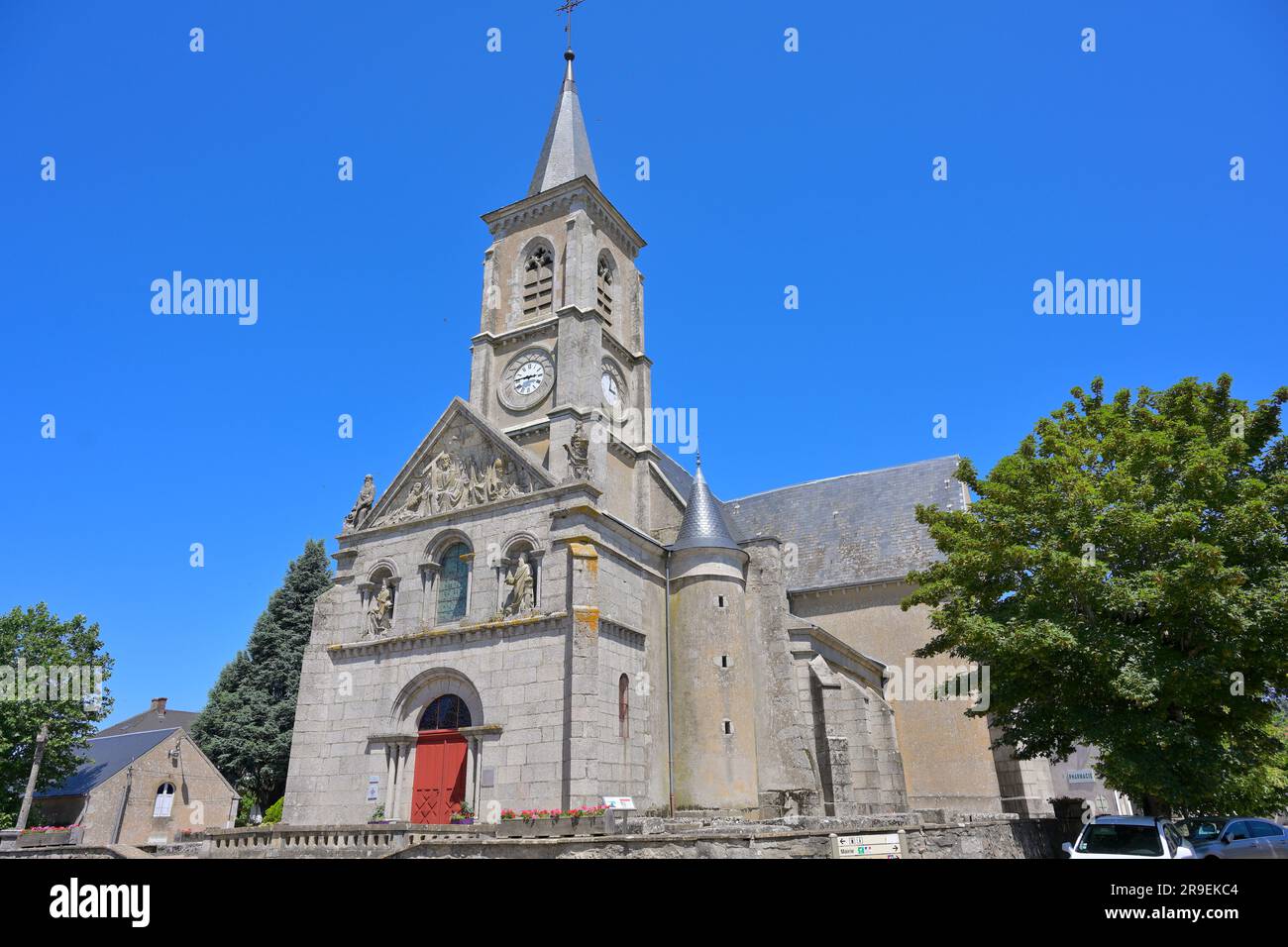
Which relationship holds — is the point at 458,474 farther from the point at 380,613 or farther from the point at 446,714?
the point at 446,714

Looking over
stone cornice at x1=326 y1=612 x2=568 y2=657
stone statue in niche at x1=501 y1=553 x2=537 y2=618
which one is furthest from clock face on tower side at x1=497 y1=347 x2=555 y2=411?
stone cornice at x1=326 y1=612 x2=568 y2=657

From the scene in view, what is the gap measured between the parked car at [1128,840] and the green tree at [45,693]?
36934mm

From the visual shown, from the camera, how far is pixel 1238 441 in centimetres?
1702

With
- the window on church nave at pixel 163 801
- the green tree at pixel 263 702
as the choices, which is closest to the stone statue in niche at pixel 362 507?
the green tree at pixel 263 702

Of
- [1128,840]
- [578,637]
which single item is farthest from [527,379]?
[1128,840]

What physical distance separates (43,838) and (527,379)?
A: 21.5m

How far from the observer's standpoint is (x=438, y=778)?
2255 cm

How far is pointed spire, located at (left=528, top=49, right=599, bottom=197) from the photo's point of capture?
3372 cm

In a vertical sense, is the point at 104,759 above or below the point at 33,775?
below

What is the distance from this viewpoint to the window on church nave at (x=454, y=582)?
24609mm

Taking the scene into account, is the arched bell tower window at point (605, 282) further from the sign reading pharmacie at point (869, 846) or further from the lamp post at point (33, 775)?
the lamp post at point (33, 775)

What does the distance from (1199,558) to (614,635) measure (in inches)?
556
